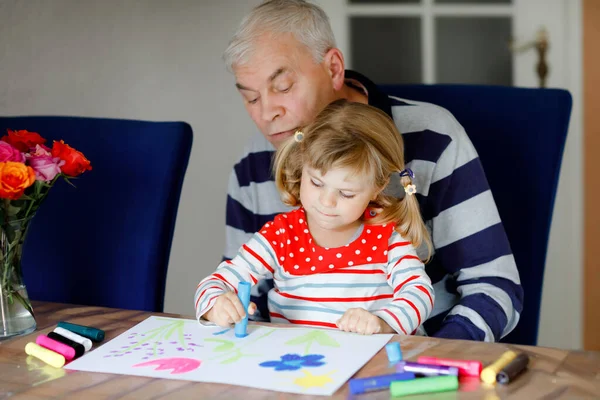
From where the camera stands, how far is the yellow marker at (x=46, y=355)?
1063 millimetres

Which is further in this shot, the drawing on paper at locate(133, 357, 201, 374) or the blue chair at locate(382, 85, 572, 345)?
the blue chair at locate(382, 85, 572, 345)

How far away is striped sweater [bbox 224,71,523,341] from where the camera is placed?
1436 mm

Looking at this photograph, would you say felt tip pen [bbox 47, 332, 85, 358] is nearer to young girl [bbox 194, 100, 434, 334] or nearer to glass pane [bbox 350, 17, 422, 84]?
young girl [bbox 194, 100, 434, 334]

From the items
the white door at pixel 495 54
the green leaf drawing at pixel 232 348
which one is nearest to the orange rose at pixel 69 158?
the green leaf drawing at pixel 232 348

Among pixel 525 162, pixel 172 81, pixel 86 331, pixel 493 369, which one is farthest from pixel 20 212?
pixel 172 81

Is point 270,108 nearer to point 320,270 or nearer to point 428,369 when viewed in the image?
point 320,270

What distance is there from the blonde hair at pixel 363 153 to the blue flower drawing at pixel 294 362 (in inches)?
14.0

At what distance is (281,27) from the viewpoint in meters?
1.52

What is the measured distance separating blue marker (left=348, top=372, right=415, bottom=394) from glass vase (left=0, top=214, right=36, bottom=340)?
1.81ft

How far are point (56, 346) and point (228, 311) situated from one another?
24 centimetres

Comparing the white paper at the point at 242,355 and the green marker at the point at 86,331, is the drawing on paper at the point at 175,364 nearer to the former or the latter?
the white paper at the point at 242,355

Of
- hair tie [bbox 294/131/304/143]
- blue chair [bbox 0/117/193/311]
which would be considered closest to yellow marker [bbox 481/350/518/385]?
hair tie [bbox 294/131/304/143]

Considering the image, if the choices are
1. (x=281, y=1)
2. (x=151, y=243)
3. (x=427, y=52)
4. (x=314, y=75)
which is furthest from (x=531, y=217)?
(x=427, y=52)

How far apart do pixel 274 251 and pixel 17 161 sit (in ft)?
1.48
